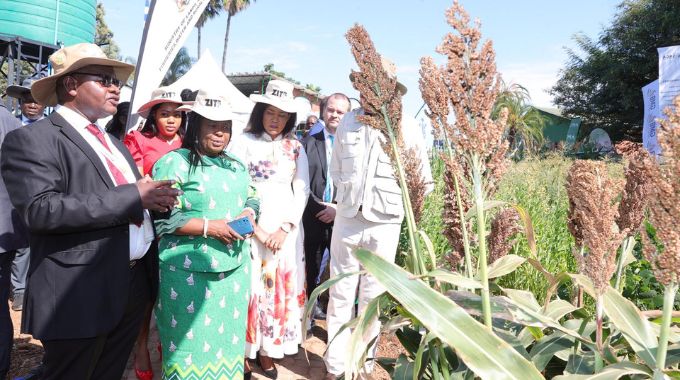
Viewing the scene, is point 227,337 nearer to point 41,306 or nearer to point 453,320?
point 41,306

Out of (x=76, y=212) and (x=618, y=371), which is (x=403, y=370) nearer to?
(x=618, y=371)

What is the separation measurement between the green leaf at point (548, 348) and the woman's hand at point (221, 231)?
1.55 meters

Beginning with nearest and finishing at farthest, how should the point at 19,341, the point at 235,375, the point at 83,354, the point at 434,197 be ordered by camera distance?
1. the point at 83,354
2. the point at 235,375
3. the point at 19,341
4. the point at 434,197

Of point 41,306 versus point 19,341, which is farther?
point 19,341

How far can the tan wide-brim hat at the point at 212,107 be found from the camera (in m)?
2.52

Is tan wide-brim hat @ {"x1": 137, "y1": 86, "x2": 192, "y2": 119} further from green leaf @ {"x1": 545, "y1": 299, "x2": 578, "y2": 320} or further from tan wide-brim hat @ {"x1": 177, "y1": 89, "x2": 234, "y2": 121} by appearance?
green leaf @ {"x1": 545, "y1": 299, "x2": 578, "y2": 320}

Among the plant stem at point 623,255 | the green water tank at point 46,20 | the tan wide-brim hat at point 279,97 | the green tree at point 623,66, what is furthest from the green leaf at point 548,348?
the green tree at point 623,66

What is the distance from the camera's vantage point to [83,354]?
197cm

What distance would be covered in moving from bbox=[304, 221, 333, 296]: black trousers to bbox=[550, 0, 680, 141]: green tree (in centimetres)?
1948

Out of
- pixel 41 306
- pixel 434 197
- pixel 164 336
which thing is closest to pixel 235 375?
pixel 164 336

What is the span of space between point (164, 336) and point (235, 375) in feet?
1.43

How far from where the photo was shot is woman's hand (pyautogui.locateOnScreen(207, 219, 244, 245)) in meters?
2.41

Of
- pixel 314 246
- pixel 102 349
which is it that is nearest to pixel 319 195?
pixel 314 246

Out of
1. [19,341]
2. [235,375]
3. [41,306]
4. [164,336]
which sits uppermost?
[41,306]
